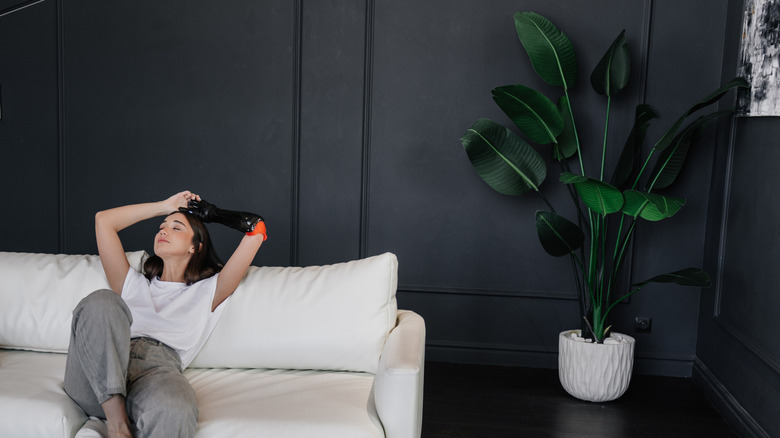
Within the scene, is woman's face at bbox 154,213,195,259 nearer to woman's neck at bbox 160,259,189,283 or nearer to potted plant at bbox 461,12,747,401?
woman's neck at bbox 160,259,189,283

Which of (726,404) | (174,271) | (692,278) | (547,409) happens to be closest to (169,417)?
(174,271)

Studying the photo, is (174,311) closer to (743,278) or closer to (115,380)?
(115,380)

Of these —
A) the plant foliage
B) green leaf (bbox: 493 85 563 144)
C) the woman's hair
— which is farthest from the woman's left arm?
green leaf (bbox: 493 85 563 144)

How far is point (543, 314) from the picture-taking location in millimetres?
3707

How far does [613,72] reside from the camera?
3.29 metres

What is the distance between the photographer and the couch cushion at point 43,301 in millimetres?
2434

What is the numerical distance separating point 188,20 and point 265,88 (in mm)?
579

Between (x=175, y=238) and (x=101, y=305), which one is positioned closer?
(x=101, y=305)

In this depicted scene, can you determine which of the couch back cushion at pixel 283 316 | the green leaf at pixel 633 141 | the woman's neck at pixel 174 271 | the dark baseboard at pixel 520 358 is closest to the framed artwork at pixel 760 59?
the green leaf at pixel 633 141

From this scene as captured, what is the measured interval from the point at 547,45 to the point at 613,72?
36 cm

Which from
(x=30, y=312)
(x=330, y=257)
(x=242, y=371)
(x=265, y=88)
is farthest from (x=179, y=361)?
(x=265, y=88)

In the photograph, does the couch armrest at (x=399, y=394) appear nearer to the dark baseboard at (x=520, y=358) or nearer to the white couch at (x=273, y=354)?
the white couch at (x=273, y=354)

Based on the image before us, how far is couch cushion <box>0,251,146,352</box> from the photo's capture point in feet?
7.98

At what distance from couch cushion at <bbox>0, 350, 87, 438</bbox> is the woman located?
49 mm
